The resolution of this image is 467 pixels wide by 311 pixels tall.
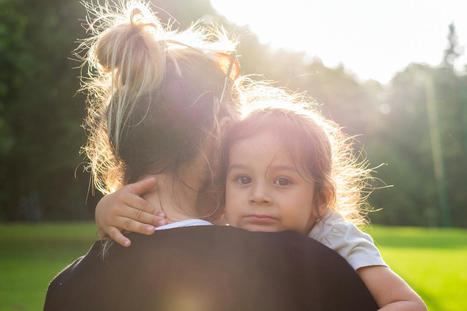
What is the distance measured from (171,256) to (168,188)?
302 millimetres

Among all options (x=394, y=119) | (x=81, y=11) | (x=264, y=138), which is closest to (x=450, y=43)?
(x=394, y=119)

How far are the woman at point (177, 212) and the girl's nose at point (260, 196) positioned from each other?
179mm

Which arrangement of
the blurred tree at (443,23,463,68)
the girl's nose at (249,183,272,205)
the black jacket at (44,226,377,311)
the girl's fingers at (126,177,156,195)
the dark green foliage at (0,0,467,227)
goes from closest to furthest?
1. the black jacket at (44,226,377,311)
2. the girl's fingers at (126,177,156,195)
3. the girl's nose at (249,183,272,205)
4. the dark green foliage at (0,0,467,227)
5. the blurred tree at (443,23,463,68)

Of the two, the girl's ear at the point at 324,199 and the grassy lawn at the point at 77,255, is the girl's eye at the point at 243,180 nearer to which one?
the girl's ear at the point at 324,199

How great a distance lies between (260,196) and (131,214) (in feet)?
2.02

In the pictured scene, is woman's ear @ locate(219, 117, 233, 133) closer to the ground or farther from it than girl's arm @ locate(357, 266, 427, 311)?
farther from it

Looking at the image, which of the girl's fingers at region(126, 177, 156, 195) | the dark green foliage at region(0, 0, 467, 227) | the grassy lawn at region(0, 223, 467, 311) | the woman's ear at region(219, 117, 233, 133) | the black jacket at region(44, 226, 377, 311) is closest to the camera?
the black jacket at region(44, 226, 377, 311)

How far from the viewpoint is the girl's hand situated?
185 centimetres

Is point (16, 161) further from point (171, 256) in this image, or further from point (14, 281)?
point (171, 256)

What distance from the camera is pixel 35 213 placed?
133ft

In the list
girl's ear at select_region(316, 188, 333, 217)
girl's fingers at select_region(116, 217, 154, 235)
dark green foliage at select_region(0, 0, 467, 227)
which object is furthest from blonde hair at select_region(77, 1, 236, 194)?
dark green foliage at select_region(0, 0, 467, 227)

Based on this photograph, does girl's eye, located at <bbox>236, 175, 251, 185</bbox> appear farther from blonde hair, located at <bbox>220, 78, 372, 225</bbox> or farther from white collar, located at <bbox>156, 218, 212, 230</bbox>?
white collar, located at <bbox>156, 218, 212, 230</bbox>

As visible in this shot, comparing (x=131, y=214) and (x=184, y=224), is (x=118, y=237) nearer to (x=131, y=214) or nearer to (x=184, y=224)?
(x=131, y=214)

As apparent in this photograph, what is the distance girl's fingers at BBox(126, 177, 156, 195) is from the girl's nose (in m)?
0.56
